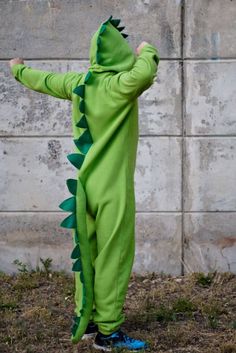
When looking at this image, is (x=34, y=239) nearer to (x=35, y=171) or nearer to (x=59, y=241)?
(x=59, y=241)

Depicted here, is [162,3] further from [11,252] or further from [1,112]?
[11,252]

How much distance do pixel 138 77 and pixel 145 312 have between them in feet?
5.39

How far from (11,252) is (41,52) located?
1.39 m

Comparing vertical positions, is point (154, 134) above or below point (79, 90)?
below

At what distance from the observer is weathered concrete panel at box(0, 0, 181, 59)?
17.4 feet

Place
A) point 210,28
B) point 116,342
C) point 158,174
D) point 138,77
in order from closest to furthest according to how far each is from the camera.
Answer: point 138,77, point 116,342, point 210,28, point 158,174

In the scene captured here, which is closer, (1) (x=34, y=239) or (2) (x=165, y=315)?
(2) (x=165, y=315)

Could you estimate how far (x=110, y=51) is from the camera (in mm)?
3887

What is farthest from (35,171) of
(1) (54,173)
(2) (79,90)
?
(2) (79,90)

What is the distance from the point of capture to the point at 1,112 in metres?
5.43

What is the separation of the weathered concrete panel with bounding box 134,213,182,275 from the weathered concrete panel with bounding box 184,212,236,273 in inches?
2.7

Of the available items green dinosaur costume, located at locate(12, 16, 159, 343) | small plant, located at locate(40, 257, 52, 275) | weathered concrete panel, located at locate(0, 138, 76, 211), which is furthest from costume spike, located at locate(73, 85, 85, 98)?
small plant, located at locate(40, 257, 52, 275)

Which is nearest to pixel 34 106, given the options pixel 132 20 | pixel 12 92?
pixel 12 92

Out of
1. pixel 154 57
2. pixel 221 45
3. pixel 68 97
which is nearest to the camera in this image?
pixel 154 57
